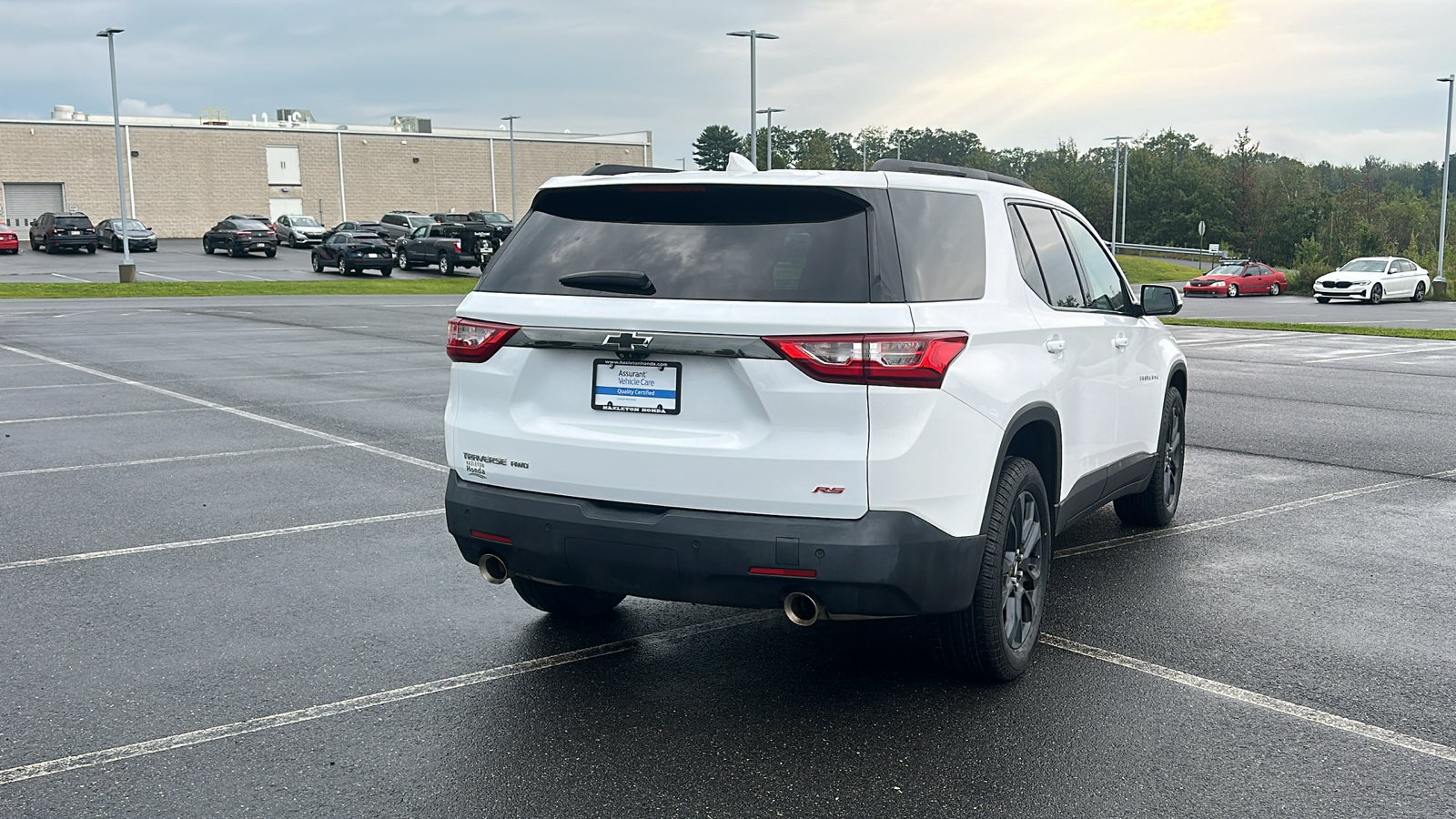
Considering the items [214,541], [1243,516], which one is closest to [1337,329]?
[1243,516]

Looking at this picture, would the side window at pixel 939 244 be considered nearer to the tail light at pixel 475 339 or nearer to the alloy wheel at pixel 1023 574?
the alloy wheel at pixel 1023 574

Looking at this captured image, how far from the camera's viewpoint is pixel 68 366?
650 inches

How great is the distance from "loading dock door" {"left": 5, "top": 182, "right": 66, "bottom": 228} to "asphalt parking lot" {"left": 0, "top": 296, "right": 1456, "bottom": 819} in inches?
3018

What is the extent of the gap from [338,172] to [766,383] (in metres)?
87.2

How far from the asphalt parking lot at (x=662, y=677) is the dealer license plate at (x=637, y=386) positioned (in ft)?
3.57

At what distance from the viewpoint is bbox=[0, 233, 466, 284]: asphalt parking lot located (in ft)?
145

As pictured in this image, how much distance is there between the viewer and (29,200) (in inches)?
2960

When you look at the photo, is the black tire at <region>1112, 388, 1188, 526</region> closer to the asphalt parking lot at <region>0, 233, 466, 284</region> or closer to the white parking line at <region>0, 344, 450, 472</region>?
the white parking line at <region>0, 344, 450, 472</region>

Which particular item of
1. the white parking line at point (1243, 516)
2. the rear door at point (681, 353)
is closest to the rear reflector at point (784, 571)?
the rear door at point (681, 353)

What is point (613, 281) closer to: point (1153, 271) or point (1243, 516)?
point (1243, 516)

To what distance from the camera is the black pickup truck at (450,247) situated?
46.0 meters

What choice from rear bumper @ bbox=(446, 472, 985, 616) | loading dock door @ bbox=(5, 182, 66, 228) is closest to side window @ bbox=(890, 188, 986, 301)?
rear bumper @ bbox=(446, 472, 985, 616)

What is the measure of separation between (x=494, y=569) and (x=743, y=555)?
107cm

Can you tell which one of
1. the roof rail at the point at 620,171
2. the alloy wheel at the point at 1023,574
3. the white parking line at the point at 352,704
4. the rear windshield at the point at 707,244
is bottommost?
the white parking line at the point at 352,704
